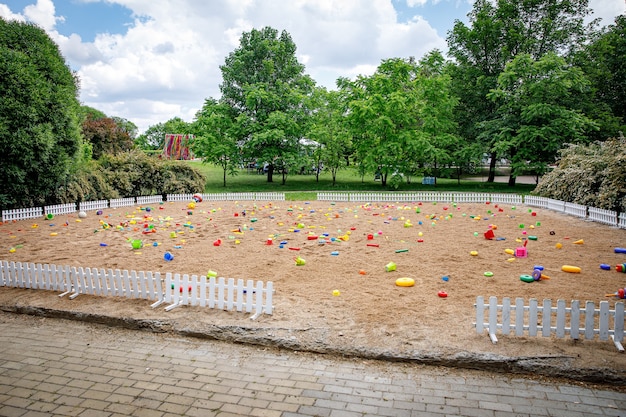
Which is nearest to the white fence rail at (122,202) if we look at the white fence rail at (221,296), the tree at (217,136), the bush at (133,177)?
the bush at (133,177)

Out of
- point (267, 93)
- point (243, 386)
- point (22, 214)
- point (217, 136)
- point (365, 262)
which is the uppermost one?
point (267, 93)

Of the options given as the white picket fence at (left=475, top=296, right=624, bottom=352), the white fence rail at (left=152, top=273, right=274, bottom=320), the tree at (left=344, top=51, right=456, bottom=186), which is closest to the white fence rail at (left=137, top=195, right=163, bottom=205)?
the tree at (left=344, top=51, right=456, bottom=186)

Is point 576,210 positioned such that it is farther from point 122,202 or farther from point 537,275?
point 122,202

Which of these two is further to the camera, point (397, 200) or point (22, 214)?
point (397, 200)

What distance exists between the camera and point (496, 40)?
30.5m

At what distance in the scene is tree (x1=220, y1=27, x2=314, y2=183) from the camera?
2938cm

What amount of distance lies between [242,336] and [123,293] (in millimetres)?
2804

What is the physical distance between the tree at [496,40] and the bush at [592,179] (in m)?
9.88

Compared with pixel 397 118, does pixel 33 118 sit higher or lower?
lower

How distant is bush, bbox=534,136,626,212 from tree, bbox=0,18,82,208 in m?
20.7

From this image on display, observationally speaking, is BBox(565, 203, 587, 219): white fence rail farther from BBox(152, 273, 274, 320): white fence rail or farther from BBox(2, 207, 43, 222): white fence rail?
BBox(2, 207, 43, 222): white fence rail

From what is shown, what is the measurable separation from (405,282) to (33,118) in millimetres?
15157

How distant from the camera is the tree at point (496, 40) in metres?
29.3

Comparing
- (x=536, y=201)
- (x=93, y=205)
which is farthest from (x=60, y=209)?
(x=536, y=201)
